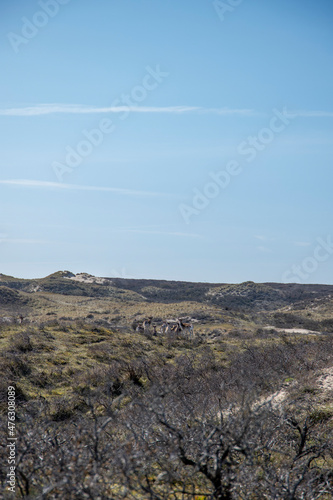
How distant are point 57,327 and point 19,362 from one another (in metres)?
8.45

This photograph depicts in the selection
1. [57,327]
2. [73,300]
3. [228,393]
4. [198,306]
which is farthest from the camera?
[73,300]

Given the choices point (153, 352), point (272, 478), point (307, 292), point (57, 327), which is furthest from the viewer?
point (307, 292)

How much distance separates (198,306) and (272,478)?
45572mm

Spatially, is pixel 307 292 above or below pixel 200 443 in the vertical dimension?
above

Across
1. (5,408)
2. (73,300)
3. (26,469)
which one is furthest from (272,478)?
(73,300)

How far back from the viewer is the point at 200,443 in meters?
5.11

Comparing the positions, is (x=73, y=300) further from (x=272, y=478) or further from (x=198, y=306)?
(x=272, y=478)

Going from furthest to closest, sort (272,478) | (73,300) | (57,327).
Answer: (73,300) → (57,327) → (272,478)

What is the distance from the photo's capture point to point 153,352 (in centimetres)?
2103

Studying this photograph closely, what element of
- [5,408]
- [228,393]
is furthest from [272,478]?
[5,408]

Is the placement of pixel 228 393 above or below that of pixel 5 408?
above

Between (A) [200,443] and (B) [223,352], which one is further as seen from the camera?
(B) [223,352]

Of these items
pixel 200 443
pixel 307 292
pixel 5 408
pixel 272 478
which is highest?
pixel 307 292

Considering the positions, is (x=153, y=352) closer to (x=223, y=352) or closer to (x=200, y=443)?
(x=223, y=352)
